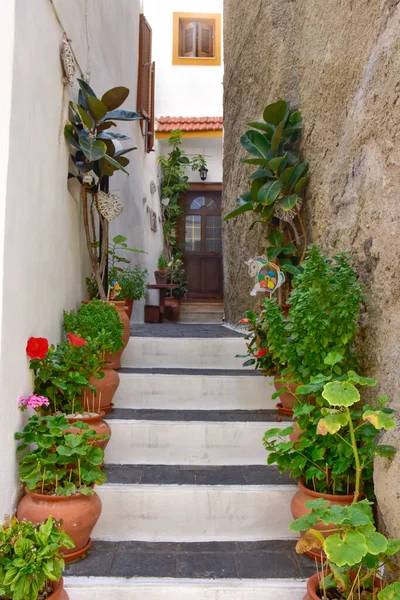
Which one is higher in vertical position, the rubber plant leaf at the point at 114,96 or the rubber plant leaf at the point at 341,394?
the rubber plant leaf at the point at 114,96

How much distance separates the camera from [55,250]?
3.32m

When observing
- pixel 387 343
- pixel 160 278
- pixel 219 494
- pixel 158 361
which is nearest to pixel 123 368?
pixel 158 361

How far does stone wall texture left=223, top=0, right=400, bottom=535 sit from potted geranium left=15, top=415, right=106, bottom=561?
1.34m

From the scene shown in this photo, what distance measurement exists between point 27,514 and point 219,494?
3.36 feet

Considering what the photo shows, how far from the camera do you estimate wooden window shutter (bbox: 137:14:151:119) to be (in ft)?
24.7

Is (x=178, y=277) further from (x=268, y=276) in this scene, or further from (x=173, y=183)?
(x=268, y=276)

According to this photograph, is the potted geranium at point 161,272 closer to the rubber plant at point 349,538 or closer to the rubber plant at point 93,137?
the rubber plant at point 93,137

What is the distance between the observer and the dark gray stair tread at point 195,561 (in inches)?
89.0

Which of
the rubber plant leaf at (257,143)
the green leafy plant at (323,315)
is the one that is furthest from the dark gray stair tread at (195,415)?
the rubber plant leaf at (257,143)

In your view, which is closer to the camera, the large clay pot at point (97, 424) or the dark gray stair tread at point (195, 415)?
the large clay pot at point (97, 424)

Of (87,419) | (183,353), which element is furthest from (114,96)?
(87,419)

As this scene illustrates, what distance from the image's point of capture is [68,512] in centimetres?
228

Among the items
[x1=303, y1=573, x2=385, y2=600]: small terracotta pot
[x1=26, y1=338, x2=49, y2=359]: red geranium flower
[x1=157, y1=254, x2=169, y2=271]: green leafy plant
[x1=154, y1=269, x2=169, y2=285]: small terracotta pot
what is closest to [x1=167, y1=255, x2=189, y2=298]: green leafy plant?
[x1=157, y1=254, x2=169, y2=271]: green leafy plant

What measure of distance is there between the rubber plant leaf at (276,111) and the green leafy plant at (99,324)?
2.06 m
